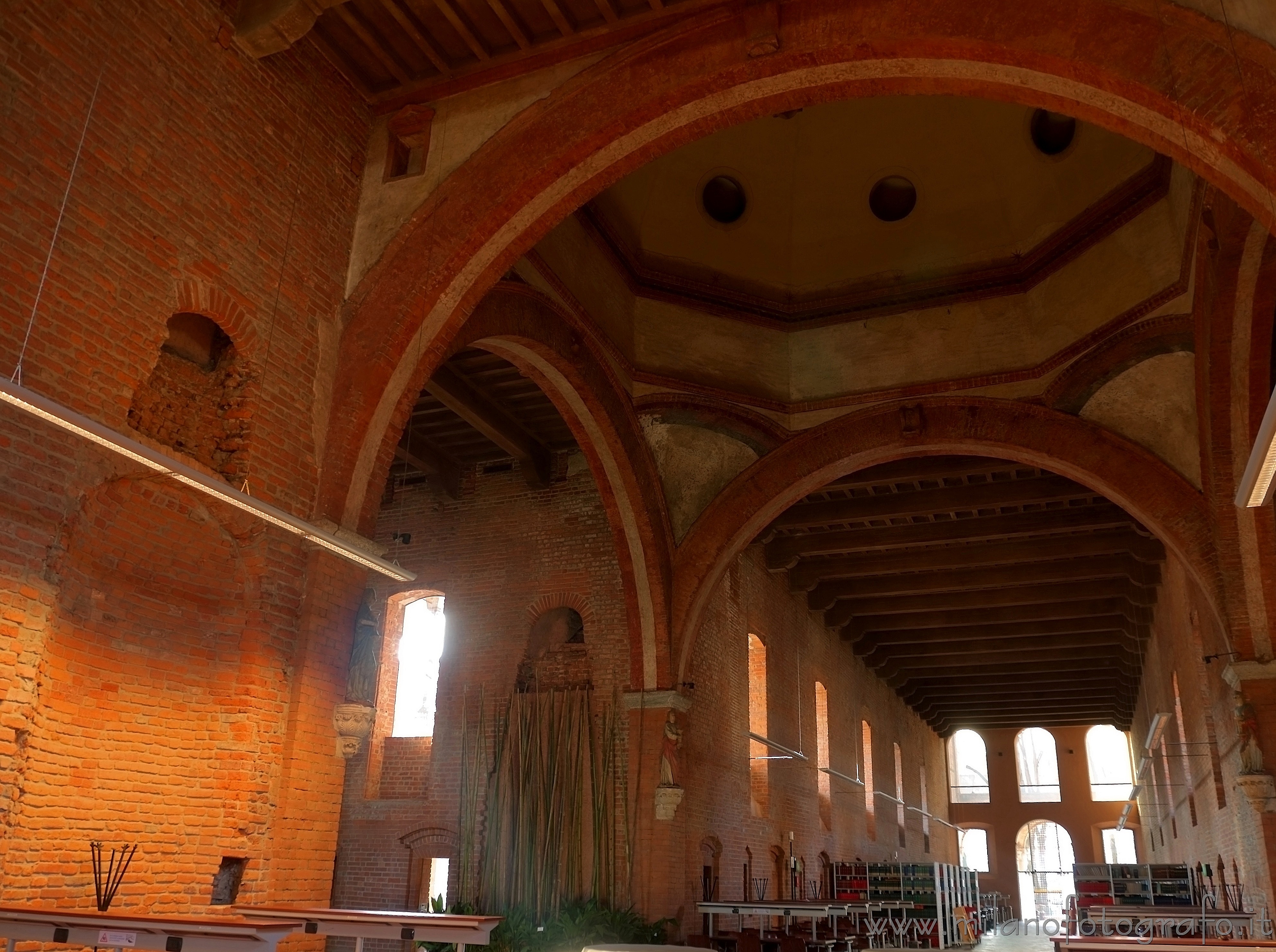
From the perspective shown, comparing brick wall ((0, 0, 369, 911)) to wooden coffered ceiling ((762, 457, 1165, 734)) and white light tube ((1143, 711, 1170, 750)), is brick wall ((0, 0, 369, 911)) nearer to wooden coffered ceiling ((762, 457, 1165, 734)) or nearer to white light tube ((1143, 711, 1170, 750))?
wooden coffered ceiling ((762, 457, 1165, 734))

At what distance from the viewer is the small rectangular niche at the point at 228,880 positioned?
7031 mm

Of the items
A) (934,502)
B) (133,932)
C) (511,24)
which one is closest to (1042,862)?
(934,502)

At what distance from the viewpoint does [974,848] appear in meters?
39.7

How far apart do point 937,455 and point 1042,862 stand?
2983 centimetres

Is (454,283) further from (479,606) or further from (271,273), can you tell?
(479,606)

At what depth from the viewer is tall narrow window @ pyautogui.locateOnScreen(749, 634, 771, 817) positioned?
58.7 ft

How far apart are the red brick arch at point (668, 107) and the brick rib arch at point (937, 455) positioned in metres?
5.94

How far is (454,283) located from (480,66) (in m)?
1.92

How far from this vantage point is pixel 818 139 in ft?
44.0

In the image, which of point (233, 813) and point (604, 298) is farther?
point (604, 298)

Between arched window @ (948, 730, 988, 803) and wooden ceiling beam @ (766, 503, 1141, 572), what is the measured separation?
2314 cm

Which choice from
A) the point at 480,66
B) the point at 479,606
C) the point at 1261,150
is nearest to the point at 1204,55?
the point at 1261,150

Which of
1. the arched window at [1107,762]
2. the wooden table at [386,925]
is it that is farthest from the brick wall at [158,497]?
the arched window at [1107,762]

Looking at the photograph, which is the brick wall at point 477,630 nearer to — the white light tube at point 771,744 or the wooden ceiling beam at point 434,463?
the wooden ceiling beam at point 434,463
